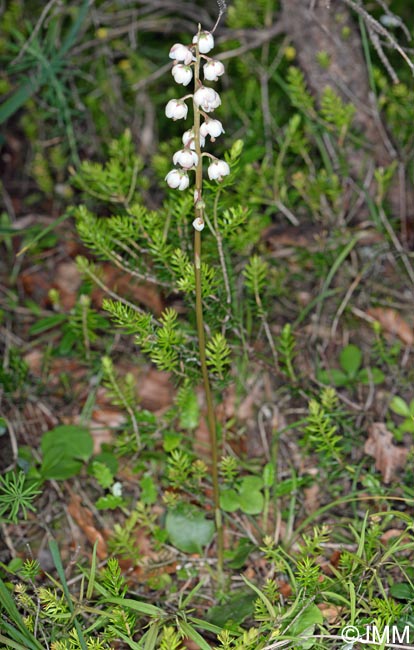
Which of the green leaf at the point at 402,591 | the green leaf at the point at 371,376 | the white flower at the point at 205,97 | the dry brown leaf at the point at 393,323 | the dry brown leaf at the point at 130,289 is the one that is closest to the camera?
the white flower at the point at 205,97

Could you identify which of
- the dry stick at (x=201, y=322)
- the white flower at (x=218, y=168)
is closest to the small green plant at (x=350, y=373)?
the dry stick at (x=201, y=322)

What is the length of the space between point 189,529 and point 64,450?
47 cm

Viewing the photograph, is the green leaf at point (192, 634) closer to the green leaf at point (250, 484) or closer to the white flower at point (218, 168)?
the green leaf at point (250, 484)

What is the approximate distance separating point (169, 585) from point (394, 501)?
2.39 feet

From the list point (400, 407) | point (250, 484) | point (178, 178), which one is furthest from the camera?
point (400, 407)

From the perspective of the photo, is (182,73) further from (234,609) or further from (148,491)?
(234,609)

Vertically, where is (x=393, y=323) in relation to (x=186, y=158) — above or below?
below

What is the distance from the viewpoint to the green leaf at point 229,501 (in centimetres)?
203

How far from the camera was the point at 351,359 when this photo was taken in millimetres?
2395

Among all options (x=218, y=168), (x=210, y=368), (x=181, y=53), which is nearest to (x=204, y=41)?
(x=181, y=53)

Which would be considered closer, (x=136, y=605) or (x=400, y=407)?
(x=136, y=605)

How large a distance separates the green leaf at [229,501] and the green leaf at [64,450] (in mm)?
451

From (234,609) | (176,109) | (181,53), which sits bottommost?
(234,609)

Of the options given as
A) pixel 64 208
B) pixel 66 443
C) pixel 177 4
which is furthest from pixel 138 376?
pixel 177 4
